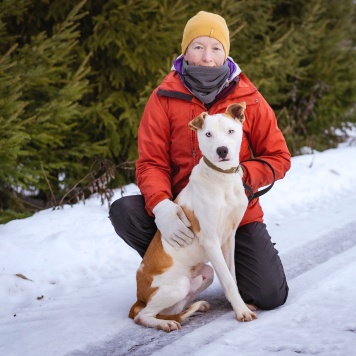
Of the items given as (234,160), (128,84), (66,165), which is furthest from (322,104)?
(234,160)

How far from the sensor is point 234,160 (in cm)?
332

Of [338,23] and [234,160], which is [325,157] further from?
[234,160]

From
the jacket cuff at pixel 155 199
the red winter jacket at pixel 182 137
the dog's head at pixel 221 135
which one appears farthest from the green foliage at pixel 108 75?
the dog's head at pixel 221 135

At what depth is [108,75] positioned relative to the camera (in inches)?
295

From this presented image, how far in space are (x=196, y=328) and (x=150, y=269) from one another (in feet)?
1.44

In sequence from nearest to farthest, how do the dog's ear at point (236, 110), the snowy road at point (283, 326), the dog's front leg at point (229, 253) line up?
the snowy road at point (283, 326)
the dog's ear at point (236, 110)
the dog's front leg at point (229, 253)

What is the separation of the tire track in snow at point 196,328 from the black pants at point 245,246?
210mm

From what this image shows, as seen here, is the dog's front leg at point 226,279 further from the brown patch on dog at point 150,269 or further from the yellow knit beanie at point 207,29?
the yellow knit beanie at point 207,29

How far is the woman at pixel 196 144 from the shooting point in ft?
12.2

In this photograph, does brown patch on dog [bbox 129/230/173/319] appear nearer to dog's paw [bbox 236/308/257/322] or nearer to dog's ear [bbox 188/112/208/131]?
dog's paw [bbox 236/308/257/322]

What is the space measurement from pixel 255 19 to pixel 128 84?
2.65 m

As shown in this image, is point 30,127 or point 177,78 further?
point 30,127

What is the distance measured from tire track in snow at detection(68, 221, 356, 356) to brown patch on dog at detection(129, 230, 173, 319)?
161mm

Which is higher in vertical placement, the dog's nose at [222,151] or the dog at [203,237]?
the dog's nose at [222,151]
